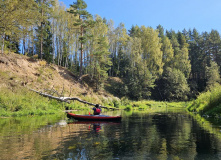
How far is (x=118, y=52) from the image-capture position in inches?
2211

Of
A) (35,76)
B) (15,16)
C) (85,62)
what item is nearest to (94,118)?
(15,16)

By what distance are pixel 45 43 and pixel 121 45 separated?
2229 cm

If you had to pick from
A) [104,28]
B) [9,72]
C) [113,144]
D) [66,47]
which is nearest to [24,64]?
[9,72]

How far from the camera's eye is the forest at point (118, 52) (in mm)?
36438

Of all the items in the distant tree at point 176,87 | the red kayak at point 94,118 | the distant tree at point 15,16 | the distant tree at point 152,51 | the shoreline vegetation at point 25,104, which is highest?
the distant tree at point 152,51

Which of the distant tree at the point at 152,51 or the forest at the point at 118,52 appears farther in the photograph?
the distant tree at the point at 152,51

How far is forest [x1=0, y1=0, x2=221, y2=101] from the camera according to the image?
36.4 meters

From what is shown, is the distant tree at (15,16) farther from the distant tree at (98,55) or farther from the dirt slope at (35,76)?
the distant tree at (98,55)

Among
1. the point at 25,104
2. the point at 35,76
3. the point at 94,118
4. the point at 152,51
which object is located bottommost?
the point at 94,118

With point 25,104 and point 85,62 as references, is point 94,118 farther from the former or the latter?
point 85,62

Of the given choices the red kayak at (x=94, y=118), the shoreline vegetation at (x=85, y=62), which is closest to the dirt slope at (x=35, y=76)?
the shoreline vegetation at (x=85, y=62)

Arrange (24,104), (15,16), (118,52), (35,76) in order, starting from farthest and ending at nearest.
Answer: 1. (118,52)
2. (35,76)
3. (24,104)
4. (15,16)

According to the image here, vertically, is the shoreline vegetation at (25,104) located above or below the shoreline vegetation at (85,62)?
below

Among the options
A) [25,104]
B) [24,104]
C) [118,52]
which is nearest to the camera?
[24,104]
